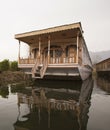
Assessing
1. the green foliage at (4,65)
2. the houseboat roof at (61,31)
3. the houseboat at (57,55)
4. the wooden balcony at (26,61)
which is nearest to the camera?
the houseboat roof at (61,31)

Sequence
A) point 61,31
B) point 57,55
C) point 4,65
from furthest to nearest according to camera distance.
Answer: point 57,55 → point 4,65 → point 61,31

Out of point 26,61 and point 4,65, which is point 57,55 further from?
point 4,65

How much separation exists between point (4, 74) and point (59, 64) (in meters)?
6.56

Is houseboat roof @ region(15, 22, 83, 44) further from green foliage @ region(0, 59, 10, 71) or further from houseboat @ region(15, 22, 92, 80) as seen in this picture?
green foliage @ region(0, 59, 10, 71)

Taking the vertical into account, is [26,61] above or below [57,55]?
below

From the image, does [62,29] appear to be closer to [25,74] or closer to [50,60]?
[50,60]

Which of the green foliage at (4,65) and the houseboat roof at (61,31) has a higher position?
the houseboat roof at (61,31)

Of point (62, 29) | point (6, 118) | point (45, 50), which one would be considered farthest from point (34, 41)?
point (6, 118)

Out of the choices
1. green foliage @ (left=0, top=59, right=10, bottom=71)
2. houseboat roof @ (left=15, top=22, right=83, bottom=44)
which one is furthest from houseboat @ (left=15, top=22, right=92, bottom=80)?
green foliage @ (left=0, top=59, right=10, bottom=71)

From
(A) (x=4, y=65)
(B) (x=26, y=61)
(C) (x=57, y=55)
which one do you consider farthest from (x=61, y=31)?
(A) (x=4, y=65)

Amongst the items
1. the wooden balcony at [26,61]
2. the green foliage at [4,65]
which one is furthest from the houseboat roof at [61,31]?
the green foliage at [4,65]

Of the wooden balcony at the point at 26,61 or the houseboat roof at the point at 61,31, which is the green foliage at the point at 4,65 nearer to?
the wooden balcony at the point at 26,61

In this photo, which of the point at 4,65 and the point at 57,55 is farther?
the point at 57,55

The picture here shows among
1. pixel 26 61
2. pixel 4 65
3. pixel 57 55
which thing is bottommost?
pixel 4 65
